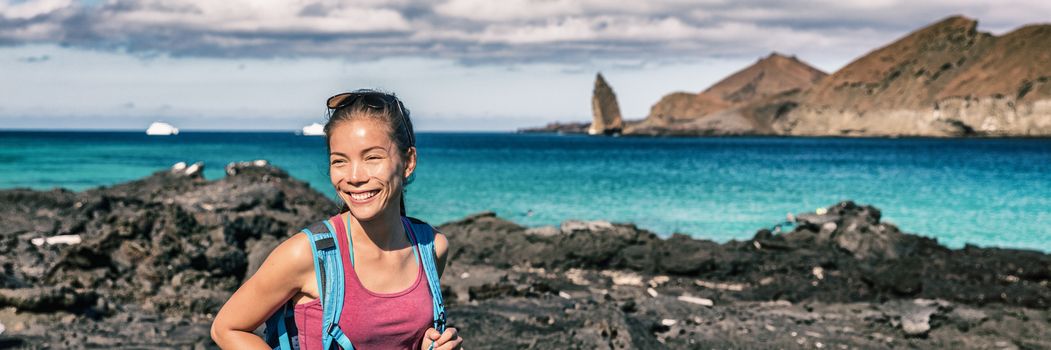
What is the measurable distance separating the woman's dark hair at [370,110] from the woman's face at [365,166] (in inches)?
0.6

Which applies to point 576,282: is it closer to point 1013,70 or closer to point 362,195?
point 362,195

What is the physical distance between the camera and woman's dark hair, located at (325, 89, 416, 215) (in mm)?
2662

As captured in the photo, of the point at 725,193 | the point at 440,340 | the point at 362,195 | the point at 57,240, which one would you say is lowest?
the point at 725,193

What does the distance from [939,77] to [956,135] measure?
10181 mm

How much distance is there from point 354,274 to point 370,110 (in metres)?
0.47

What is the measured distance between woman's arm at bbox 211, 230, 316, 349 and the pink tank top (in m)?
0.09

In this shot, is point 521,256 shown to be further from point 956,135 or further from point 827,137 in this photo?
point 827,137

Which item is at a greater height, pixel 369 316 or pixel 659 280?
pixel 369 316

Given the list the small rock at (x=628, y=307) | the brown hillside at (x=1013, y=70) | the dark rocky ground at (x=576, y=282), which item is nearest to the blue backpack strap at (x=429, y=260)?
the dark rocky ground at (x=576, y=282)

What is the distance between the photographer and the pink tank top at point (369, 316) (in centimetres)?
261

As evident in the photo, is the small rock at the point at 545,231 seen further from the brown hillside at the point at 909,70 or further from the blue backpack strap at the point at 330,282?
the brown hillside at the point at 909,70

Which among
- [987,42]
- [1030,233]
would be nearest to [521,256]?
[1030,233]

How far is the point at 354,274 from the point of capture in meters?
2.62

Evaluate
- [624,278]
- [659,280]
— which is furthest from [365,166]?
[624,278]
